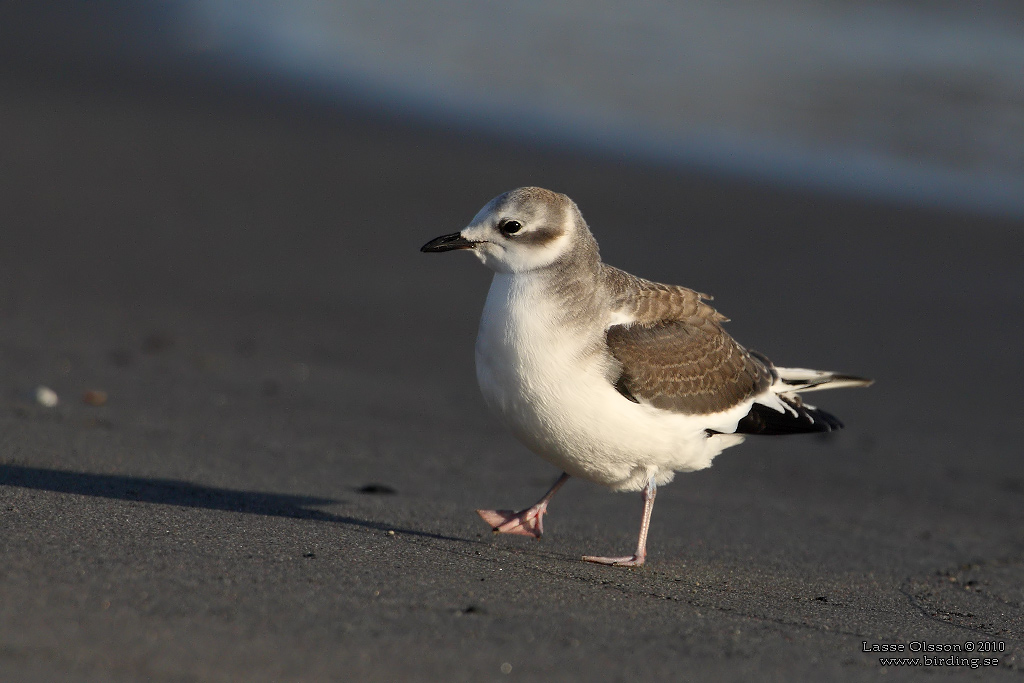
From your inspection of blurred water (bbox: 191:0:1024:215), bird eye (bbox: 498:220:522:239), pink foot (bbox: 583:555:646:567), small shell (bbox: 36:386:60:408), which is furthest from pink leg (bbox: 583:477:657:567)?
blurred water (bbox: 191:0:1024:215)

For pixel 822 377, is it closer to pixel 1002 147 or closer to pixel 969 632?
pixel 969 632

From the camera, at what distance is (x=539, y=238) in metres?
4.89

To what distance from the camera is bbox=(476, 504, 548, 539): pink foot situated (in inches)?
197

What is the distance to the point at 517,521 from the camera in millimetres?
5016

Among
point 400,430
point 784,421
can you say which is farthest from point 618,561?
point 400,430

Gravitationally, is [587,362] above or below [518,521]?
above

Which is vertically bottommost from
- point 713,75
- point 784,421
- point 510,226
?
point 784,421

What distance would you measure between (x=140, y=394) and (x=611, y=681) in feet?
14.3

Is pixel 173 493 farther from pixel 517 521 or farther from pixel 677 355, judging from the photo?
pixel 677 355

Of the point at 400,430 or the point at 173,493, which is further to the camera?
the point at 400,430

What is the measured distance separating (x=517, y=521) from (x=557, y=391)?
30.1 inches

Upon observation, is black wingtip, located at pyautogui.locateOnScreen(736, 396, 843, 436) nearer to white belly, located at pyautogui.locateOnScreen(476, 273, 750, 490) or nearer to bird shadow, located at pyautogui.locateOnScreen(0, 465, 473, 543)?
white belly, located at pyautogui.locateOnScreen(476, 273, 750, 490)

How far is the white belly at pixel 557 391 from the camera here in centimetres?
456

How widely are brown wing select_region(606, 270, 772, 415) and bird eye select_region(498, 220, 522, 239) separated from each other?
20.8 inches
